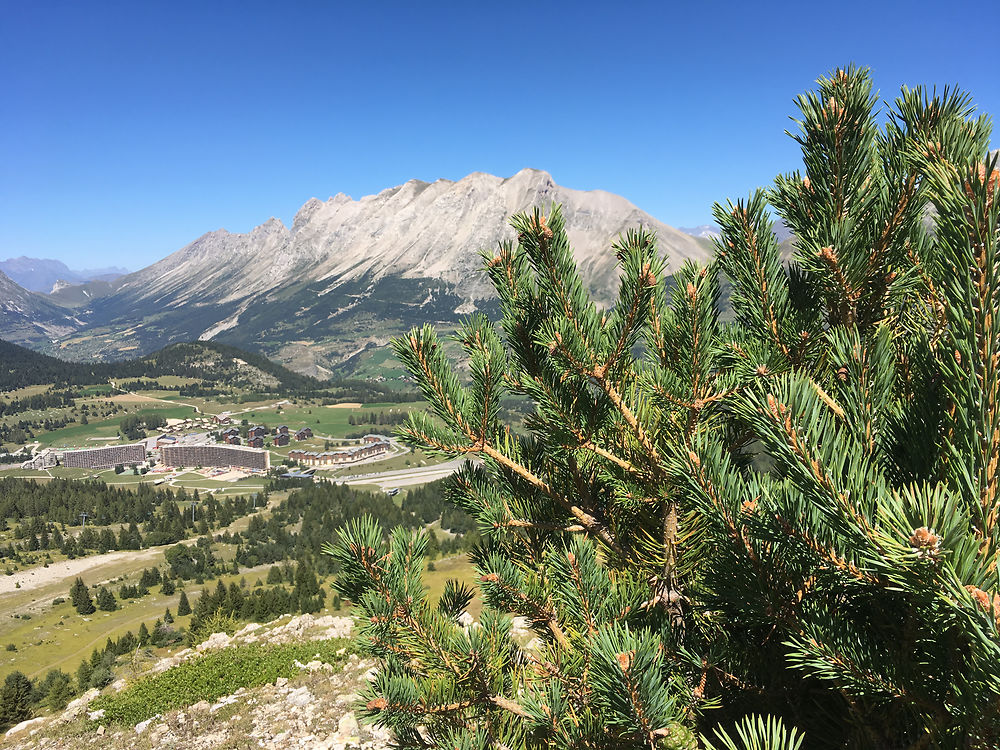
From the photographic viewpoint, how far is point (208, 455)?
144m

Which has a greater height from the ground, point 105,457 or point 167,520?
point 105,457

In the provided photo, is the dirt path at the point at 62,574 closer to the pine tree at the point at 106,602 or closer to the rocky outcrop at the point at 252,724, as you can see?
the pine tree at the point at 106,602

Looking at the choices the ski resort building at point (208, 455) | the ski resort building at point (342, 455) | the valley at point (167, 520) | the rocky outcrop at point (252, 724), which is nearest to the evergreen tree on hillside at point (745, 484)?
the valley at point (167, 520)

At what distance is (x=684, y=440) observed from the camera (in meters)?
2.13

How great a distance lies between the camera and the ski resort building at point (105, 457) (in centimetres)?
14312

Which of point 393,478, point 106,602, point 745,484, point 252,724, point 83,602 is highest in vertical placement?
point 745,484

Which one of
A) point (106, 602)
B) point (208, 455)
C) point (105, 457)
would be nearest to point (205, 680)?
point (106, 602)

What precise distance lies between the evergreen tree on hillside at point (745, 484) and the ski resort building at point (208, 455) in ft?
497

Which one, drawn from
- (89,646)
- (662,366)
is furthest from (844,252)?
(89,646)

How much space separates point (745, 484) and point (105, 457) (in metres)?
179

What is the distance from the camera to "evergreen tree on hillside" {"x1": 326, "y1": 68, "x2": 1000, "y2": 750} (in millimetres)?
1219

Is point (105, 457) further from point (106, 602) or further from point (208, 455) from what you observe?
point (106, 602)

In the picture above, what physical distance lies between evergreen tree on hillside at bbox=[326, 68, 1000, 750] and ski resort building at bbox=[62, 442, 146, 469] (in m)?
174

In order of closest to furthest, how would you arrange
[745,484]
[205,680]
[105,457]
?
[745,484] < [205,680] < [105,457]
